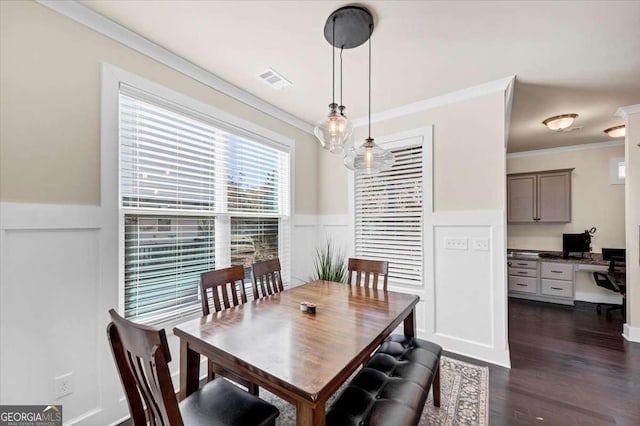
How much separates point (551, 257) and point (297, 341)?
5140mm

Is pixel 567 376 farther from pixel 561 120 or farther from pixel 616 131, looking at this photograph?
pixel 616 131

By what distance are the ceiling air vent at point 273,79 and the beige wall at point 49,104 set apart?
1.04 m

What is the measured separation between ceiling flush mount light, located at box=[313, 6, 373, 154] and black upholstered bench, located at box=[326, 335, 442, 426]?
1517 mm

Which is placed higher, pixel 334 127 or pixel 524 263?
pixel 334 127

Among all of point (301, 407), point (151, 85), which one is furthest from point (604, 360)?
point (151, 85)

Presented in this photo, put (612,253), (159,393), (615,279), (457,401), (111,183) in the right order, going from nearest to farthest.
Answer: (159,393) → (111,183) → (457,401) → (615,279) → (612,253)

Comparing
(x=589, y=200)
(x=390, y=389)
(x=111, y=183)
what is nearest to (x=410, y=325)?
(x=390, y=389)

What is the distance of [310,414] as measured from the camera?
3.22ft

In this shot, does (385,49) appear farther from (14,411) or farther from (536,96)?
(14,411)

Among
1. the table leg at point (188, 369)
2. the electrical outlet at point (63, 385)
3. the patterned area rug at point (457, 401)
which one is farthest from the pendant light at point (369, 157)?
the electrical outlet at point (63, 385)

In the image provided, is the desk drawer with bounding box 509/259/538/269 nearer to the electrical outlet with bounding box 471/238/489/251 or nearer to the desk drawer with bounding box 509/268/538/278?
the desk drawer with bounding box 509/268/538/278

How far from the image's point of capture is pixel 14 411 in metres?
1.48

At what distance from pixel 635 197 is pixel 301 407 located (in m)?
4.45

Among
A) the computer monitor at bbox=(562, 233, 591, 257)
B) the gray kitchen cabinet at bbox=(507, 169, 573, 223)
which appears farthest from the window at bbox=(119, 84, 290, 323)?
the computer monitor at bbox=(562, 233, 591, 257)
